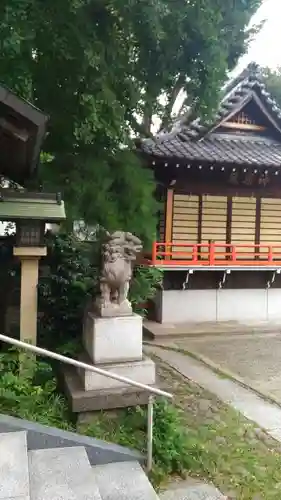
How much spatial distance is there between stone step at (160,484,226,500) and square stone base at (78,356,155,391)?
50.5 inches

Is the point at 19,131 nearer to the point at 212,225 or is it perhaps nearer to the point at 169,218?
the point at 169,218

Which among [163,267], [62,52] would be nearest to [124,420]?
[62,52]

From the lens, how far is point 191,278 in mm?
13211

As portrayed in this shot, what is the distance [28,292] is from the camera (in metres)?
5.93

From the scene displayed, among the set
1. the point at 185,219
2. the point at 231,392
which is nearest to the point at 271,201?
the point at 185,219

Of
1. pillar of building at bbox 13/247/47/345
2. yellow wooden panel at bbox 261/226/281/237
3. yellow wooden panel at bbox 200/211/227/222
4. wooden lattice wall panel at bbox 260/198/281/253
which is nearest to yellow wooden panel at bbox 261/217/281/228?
wooden lattice wall panel at bbox 260/198/281/253

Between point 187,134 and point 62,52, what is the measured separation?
8.07 m

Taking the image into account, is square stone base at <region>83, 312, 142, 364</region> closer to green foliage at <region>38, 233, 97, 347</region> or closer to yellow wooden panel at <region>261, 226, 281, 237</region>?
green foliage at <region>38, 233, 97, 347</region>

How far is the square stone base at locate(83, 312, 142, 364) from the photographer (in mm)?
5176

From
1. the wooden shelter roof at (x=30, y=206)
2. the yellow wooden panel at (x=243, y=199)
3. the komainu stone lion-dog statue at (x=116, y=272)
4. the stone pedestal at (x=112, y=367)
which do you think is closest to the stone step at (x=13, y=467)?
the stone pedestal at (x=112, y=367)

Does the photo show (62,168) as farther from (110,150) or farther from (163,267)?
(163,267)

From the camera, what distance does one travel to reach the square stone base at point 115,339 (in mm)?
5176

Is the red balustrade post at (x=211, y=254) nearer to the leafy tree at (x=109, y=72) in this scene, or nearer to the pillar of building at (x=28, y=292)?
the leafy tree at (x=109, y=72)

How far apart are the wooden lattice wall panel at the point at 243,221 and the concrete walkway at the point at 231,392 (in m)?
5.65
